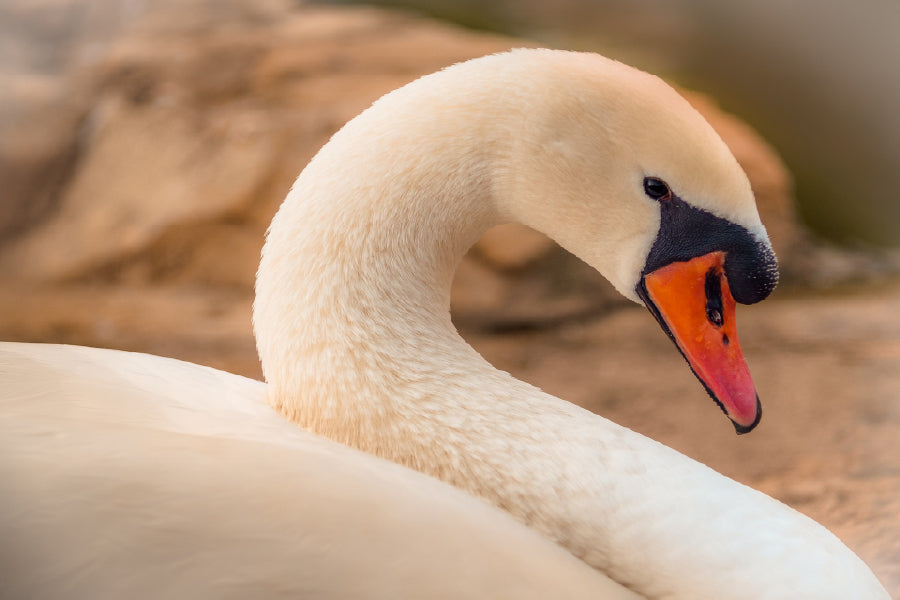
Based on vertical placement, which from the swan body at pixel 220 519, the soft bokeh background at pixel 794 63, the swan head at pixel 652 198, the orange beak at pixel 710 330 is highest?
the soft bokeh background at pixel 794 63

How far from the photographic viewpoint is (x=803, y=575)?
0.58m

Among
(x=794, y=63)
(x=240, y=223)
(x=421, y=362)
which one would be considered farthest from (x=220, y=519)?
(x=240, y=223)

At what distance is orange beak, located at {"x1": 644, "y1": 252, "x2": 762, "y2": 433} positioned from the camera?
66cm

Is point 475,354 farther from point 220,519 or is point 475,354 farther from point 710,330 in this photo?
point 220,519

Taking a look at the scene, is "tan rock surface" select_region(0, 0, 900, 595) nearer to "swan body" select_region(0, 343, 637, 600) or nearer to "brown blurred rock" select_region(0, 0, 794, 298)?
"brown blurred rock" select_region(0, 0, 794, 298)

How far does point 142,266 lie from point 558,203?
109 centimetres

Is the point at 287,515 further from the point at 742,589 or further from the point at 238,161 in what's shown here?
the point at 238,161

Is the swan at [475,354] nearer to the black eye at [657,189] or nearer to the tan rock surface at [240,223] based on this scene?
the black eye at [657,189]

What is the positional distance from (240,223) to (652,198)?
1068mm

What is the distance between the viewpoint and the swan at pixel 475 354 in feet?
2.00

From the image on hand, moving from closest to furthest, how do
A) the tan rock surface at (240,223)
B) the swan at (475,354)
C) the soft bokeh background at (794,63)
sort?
the swan at (475,354)
the soft bokeh background at (794,63)
the tan rock surface at (240,223)

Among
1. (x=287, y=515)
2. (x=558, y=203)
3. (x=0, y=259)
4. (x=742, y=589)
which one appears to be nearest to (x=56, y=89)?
(x=0, y=259)

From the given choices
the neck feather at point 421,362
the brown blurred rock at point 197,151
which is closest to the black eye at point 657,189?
the neck feather at point 421,362

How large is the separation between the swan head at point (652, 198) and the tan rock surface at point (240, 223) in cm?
70
